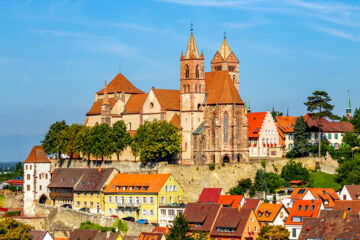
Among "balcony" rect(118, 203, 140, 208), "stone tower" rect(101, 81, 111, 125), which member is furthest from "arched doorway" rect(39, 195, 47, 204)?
"stone tower" rect(101, 81, 111, 125)

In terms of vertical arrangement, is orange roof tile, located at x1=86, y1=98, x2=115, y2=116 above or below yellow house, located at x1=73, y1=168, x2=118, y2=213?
above

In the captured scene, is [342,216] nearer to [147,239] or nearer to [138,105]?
[147,239]

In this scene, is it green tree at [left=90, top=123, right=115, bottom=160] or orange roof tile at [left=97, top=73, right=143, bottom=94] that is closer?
green tree at [left=90, top=123, right=115, bottom=160]

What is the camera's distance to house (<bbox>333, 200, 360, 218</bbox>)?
9438cm

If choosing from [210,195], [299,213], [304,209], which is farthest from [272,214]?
[210,195]

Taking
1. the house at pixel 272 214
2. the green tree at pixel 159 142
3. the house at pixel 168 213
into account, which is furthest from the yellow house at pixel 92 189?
the house at pixel 272 214

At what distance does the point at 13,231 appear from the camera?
315 ft

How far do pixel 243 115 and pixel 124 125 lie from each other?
21431 mm

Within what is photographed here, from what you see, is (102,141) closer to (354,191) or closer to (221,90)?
(221,90)

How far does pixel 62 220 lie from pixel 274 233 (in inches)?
1408

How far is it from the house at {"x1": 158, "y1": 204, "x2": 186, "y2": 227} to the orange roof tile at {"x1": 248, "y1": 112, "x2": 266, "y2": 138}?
30.2 meters

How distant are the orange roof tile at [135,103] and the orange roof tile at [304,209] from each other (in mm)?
43384

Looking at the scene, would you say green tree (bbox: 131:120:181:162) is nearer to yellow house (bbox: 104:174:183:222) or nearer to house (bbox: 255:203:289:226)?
yellow house (bbox: 104:174:183:222)

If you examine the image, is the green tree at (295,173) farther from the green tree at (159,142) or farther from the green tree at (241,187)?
the green tree at (159,142)
